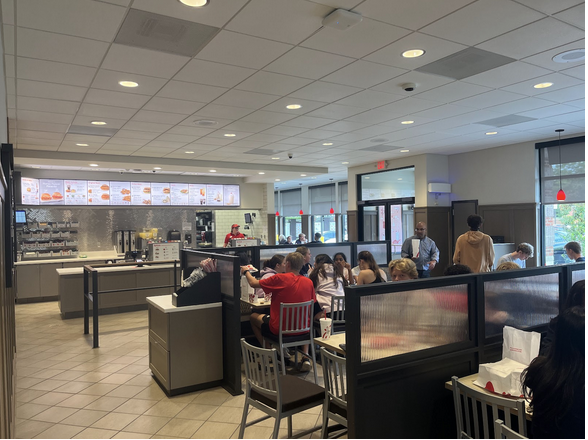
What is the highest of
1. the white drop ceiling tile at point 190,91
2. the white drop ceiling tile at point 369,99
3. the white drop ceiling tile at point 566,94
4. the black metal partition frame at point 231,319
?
the white drop ceiling tile at point 566,94

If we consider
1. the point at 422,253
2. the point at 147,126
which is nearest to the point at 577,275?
the point at 422,253

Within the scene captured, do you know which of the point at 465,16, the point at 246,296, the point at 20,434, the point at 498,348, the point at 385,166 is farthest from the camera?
the point at 385,166

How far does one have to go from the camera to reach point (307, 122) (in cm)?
609

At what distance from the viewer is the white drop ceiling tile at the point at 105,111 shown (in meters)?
5.04

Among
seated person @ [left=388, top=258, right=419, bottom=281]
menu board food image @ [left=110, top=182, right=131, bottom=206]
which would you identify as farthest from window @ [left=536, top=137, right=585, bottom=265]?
menu board food image @ [left=110, top=182, right=131, bottom=206]

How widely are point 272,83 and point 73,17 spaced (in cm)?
193

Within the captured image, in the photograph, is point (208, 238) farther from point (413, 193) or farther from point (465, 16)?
point (465, 16)

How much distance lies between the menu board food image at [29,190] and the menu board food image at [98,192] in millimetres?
1109

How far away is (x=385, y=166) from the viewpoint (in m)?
10.0

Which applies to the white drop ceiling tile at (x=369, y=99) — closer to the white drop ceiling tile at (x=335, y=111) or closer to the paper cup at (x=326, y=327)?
the white drop ceiling tile at (x=335, y=111)

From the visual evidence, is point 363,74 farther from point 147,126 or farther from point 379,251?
point 379,251

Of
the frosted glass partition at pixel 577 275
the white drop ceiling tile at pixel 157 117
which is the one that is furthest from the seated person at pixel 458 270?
the white drop ceiling tile at pixel 157 117

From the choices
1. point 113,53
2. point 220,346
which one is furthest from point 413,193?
point 113,53

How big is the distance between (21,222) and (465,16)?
31.6 ft
